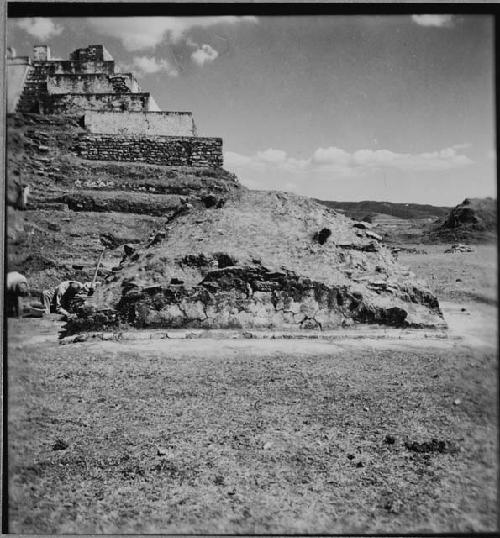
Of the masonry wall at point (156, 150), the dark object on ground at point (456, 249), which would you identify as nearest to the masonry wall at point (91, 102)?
the masonry wall at point (156, 150)

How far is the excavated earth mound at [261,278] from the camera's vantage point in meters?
7.45

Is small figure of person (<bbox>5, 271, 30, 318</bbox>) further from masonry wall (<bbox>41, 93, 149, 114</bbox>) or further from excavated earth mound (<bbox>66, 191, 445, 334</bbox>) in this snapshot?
masonry wall (<bbox>41, 93, 149, 114</bbox>)

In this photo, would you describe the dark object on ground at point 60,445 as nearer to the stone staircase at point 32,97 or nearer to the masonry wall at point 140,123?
the masonry wall at point 140,123

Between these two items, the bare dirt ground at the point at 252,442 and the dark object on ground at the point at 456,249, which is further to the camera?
the dark object on ground at the point at 456,249

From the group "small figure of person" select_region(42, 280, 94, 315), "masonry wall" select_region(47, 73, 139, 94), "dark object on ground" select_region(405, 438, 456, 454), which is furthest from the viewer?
"masonry wall" select_region(47, 73, 139, 94)

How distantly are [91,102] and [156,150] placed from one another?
3119mm

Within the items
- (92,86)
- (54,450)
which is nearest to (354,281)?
(54,450)

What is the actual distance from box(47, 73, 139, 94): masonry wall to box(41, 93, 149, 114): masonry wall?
23 cm

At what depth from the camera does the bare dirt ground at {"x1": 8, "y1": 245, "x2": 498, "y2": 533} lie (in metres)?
3.96

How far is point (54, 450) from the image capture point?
443 centimetres

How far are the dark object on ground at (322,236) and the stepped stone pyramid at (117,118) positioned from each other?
25.4 ft

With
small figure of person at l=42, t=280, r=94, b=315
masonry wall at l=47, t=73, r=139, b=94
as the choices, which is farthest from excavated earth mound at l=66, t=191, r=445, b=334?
masonry wall at l=47, t=73, r=139, b=94

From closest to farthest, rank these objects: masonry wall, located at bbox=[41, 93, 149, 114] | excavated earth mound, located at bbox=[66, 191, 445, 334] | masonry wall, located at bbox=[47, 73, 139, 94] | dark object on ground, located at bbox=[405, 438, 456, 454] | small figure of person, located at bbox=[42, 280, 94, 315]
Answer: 1. dark object on ground, located at bbox=[405, 438, 456, 454]
2. small figure of person, located at bbox=[42, 280, 94, 315]
3. excavated earth mound, located at bbox=[66, 191, 445, 334]
4. masonry wall, located at bbox=[47, 73, 139, 94]
5. masonry wall, located at bbox=[41, 93, 149, 114]

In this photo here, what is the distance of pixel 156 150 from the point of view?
52.3 ft
